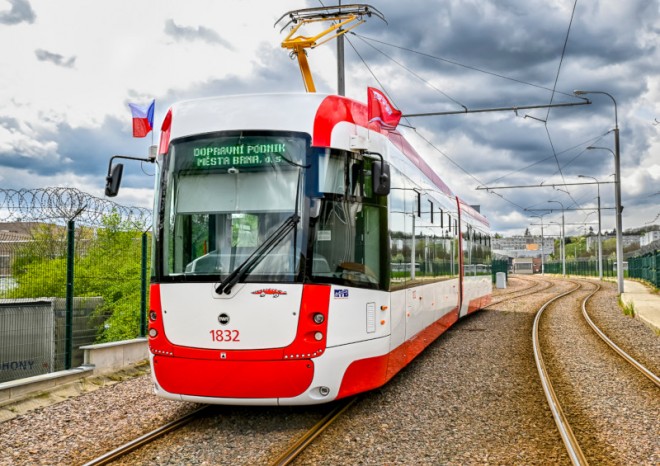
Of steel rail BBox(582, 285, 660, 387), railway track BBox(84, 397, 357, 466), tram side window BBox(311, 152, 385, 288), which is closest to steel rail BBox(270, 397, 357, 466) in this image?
railway track BBox(84, 397, 357, 466)

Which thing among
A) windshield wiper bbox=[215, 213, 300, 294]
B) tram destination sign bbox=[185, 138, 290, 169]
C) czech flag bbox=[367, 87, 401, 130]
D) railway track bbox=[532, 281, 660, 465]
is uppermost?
czech flag bbox=[367, 87, 401, 130]

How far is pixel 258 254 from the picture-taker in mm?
6383

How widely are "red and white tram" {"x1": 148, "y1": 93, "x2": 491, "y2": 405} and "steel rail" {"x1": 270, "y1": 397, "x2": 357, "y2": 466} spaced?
11.6 inches

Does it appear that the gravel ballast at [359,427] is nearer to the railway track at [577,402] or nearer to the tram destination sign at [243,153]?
the railway track at [577,402]

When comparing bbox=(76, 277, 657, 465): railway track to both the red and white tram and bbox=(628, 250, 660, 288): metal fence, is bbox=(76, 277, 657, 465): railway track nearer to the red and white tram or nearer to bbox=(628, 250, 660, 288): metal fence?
the red and white tram

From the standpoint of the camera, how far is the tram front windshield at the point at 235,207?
21.1ft

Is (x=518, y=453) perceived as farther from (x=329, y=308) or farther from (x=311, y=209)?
(x=311, y=209)

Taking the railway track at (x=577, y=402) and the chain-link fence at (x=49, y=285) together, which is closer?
the railway track at (x=577, y=402)

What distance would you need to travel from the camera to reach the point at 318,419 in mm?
6859

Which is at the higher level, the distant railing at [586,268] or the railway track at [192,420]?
the distant railing at [586,268]

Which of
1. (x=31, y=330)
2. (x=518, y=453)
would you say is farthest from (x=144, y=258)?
(x=518, y=453)

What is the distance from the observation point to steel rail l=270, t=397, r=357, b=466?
5.39 meters

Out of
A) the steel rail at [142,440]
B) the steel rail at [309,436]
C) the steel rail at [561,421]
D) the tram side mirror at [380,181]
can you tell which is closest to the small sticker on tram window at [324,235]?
the tram side mirror at [380,181]

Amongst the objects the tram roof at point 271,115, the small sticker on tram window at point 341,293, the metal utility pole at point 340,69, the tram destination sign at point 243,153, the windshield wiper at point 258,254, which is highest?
the metal utility pole at point 340,69
